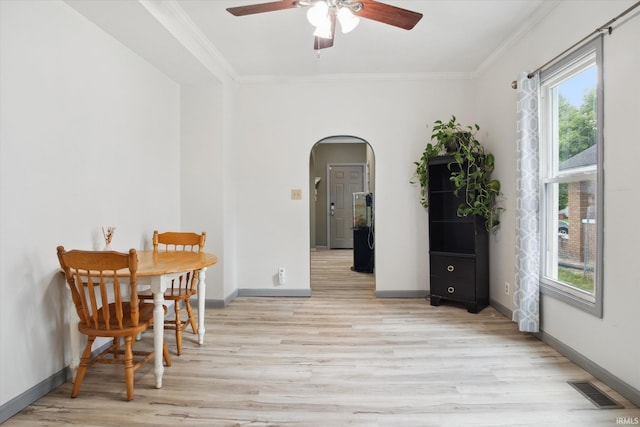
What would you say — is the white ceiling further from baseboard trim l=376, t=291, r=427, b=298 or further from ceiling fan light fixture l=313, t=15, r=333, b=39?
baseboard trim l=376, t=291, r=427, b=298

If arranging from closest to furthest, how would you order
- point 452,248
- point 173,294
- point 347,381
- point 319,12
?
1. point 319,12
2. point 347,381
3. point 173,294
4. point 452,248

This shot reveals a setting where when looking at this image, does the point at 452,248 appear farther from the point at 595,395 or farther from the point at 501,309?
the point at 595,395

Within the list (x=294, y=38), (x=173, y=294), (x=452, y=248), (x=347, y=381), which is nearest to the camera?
(x=347, y=381)

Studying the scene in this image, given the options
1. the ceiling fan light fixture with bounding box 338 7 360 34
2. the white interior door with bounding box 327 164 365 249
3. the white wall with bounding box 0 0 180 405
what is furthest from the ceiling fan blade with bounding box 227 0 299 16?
the white interior door with bounding box 327 164 365 249

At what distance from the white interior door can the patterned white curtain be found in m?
5.83

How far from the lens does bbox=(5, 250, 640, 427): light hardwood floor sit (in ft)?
5.86

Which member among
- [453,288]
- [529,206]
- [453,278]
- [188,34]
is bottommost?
[453,288]

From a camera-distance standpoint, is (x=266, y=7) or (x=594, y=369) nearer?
(x=266, y=7)

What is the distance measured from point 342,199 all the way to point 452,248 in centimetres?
490

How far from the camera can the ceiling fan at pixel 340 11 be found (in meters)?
1.88

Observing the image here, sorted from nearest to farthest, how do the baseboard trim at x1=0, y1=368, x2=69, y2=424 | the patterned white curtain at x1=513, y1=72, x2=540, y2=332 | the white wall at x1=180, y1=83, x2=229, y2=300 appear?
1. the baseboard trim at x1=0, y1=368, x2=69, y2=424
2. the patterned white curtain at x1=513, y1=72, x2=540, y2=332
3. the white wall at x1=180, y1=83, x2=229, y2=300

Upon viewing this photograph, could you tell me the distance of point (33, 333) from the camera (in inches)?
76.5

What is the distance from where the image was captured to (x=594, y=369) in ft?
7.08

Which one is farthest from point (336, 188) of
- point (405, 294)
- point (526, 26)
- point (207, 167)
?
point (526, 26)
